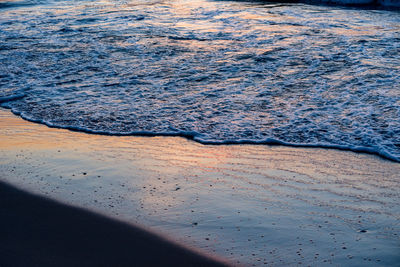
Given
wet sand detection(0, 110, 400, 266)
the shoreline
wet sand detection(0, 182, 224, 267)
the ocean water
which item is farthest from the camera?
the ocean water

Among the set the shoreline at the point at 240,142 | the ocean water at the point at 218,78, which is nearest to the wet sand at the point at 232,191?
the shoreline at the point at 240,142

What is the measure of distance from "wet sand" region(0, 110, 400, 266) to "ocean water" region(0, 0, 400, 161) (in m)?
0.39

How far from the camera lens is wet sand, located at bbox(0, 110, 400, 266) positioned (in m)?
2.79

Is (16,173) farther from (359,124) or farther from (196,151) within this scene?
(359,124)

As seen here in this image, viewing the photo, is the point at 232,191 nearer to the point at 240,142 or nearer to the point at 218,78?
the point at 240,142

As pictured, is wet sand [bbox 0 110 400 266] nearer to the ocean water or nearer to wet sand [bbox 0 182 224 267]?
wet sand [bbox 0 182 224 267]

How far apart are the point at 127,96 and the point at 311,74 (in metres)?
2.94

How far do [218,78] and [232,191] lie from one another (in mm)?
3568

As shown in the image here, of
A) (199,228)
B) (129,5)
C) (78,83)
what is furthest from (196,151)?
(129,5)

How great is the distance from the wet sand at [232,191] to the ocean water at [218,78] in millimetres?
386

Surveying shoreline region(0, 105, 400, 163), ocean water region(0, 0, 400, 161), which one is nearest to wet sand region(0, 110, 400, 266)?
shoreline region(0, 105, 400, 163)

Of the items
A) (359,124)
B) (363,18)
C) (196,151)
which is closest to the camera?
(196,151)

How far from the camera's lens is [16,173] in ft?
12.6

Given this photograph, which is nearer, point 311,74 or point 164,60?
point 311,74
